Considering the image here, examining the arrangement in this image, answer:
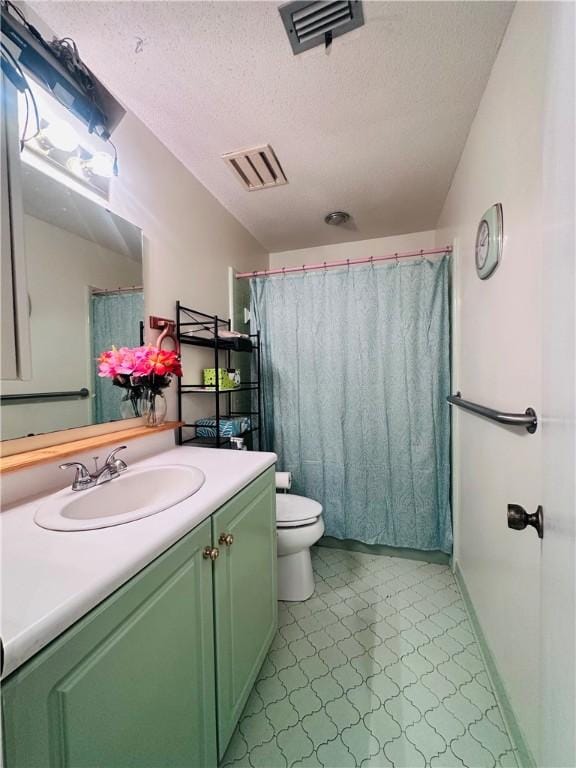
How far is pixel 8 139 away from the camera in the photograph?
1.66ft

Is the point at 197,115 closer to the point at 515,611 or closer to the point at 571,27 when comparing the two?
the point at 571,27

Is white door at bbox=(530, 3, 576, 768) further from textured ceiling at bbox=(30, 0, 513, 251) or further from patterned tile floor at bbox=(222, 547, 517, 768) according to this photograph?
textured ceiling at bbox=(30, 0, 513, 251)

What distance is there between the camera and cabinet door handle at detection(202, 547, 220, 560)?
2.58 ft

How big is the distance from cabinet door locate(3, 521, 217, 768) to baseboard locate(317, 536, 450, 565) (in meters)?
1.35

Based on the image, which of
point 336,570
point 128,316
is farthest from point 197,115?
point 336,570

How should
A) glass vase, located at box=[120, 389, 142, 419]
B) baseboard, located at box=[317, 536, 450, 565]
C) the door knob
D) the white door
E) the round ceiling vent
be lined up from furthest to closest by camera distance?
the round ceiling vent < baseboard, located at box=[317, 536, 450, 565] < glass vase, located at box=[120, 389, 142, 419] < the door knob < the white door

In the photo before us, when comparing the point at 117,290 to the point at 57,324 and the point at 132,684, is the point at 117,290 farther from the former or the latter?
the point at 132,684

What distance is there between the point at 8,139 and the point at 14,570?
0.74 m

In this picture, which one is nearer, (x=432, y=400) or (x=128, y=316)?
(x=128, y=316)

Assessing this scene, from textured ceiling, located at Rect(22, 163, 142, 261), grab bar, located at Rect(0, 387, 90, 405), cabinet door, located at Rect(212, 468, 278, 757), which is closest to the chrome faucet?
grab bar, located at Rect(0, 387, 90, 405)

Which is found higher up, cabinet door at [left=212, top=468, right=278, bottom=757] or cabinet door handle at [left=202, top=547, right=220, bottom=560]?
cabinet door handle at [left=202, top=547, right=220, bottom=560]

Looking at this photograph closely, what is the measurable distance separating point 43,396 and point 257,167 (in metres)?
1.50

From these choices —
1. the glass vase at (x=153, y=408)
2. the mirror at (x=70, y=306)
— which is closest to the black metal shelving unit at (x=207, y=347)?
the glass vase at (x=153, y=408)

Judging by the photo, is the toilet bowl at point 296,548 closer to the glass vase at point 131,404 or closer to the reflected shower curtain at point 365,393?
the reflected shower curtain at point 365,393
